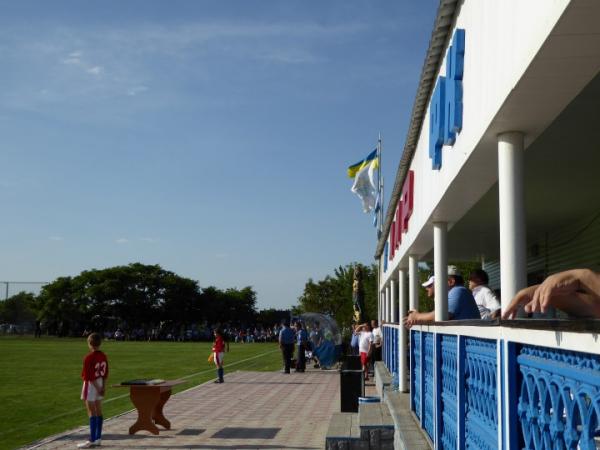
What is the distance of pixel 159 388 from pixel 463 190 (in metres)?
7.54

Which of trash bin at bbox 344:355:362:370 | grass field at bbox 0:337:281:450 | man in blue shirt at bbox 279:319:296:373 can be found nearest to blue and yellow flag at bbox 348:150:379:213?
man in blue shirt at bbox 279:319:296:373

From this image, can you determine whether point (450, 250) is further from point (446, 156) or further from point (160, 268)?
point (160, 268)

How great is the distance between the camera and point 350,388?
1388cm

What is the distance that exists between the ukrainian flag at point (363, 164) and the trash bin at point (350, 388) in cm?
1492

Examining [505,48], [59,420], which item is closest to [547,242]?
[59,420]

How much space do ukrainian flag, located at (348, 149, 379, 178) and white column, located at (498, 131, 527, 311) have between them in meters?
22.8

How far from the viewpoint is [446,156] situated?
7.29 m

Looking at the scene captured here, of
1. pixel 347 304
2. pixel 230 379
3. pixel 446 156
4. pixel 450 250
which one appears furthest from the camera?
pixel 347 304

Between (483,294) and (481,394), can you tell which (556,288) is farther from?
(483,294)

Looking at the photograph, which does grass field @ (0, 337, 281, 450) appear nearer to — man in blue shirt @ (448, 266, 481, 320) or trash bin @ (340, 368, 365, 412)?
trash bin @ (340, 368, 365, 412)

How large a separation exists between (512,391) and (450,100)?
11.6ft

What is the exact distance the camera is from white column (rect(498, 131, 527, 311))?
5059 mm

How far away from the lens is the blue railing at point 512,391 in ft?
7.95

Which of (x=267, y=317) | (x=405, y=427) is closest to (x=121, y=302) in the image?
(x=267, y=317)
